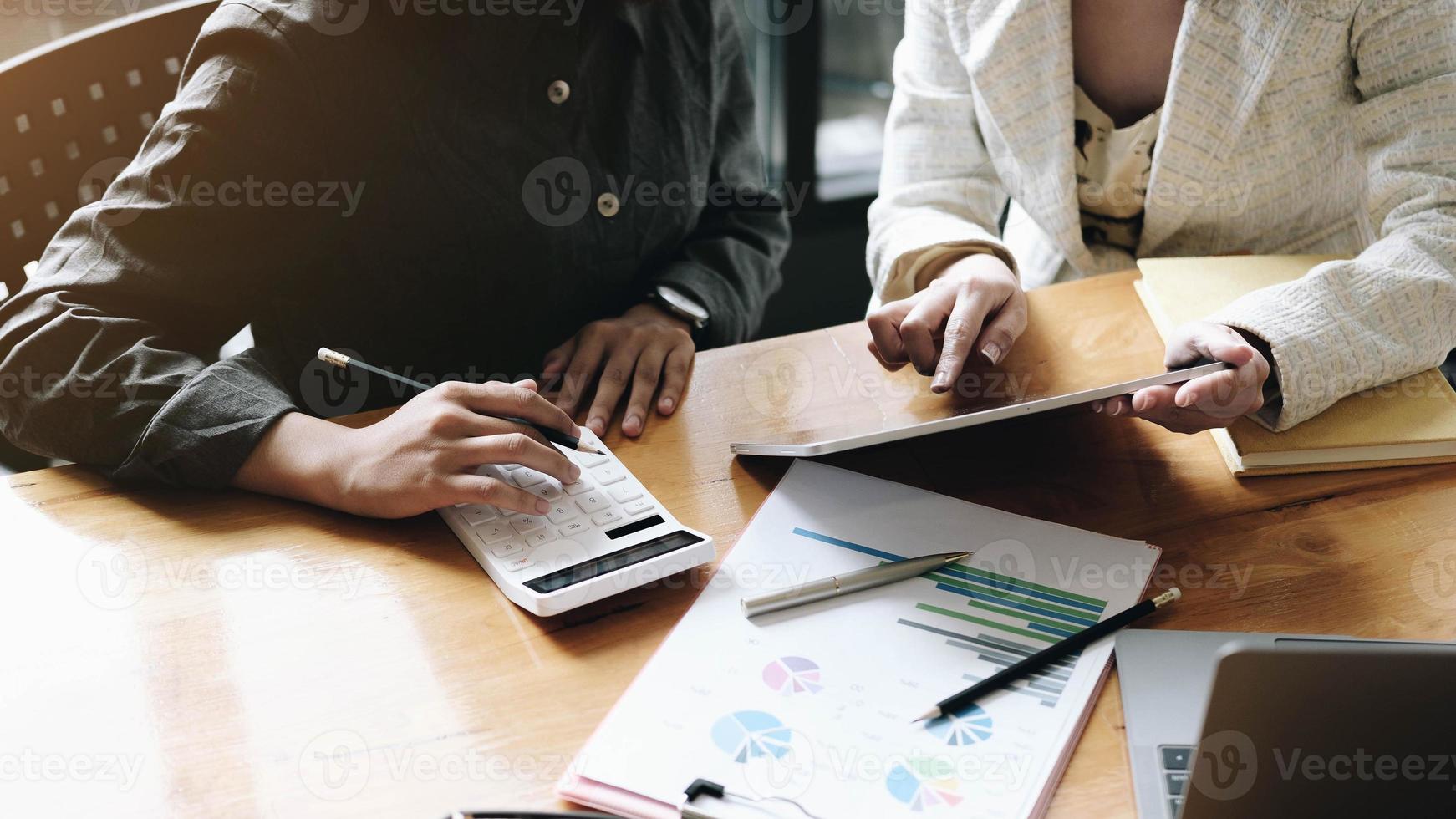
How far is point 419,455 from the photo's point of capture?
73cm

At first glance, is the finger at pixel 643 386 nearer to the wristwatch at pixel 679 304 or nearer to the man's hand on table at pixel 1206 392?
the wristwatch at pixel 679 304

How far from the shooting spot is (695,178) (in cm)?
117

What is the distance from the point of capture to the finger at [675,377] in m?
0.88

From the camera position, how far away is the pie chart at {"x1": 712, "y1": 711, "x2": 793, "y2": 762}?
0.56 m

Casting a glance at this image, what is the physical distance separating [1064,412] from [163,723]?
0.67 metres

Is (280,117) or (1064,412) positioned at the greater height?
(1064,412)

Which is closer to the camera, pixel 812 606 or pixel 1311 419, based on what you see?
pixel 812 606

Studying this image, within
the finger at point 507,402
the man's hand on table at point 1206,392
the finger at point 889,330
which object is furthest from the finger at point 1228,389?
the finger at point 507,402

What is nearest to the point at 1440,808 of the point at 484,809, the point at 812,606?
the point at 812,606

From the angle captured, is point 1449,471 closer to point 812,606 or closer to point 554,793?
point 812,606

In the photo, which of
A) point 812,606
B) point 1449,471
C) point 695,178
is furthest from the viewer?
point 695,178

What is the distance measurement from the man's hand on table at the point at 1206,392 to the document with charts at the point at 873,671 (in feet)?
0.36

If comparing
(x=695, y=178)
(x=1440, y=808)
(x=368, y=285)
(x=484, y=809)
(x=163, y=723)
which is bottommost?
(x=163, y=723)

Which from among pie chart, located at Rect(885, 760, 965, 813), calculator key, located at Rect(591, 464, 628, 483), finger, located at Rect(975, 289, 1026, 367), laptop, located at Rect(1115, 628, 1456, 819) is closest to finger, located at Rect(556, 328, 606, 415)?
calculator key, located at Rect(591, 464, 628, 483)
